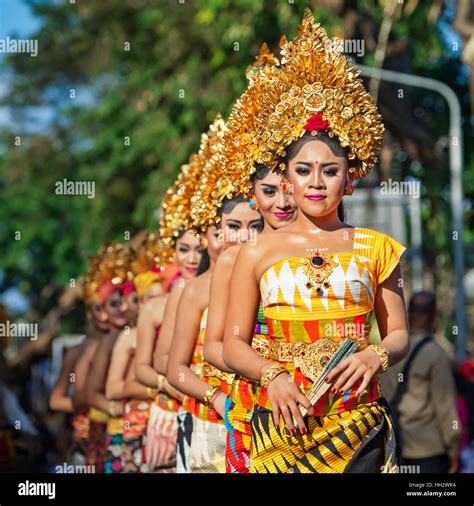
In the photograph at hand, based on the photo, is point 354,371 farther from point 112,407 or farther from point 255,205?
point 112,407

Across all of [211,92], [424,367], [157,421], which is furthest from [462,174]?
[157,421]

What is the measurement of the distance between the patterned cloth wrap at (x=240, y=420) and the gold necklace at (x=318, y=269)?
2.42 ft

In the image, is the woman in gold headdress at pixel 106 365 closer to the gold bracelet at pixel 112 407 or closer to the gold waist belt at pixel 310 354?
the gold bracelet at pixel 112 407

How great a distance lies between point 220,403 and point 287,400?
5.70 ft

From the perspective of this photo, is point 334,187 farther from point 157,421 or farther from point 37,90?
point 37,90

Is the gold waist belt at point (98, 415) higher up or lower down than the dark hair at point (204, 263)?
lower down

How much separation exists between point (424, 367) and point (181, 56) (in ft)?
37.6

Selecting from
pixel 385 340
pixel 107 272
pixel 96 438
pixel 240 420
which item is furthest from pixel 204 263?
pixel 107 272

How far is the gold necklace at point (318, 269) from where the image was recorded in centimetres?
530

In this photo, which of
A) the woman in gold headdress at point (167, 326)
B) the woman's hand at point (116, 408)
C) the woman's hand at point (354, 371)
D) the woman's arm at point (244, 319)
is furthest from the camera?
the woman's hand at point (116, 408)

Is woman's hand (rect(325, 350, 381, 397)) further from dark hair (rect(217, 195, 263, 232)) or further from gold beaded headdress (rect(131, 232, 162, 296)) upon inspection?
gold beaded headdress (rect(131, 232, 162, 296))

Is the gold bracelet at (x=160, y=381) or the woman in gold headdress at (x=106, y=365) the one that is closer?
the gold bracelet at (x=160, y=381)

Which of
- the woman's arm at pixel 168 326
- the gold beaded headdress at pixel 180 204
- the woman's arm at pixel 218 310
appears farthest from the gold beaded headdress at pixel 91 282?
the woman's arm at pixel 218 310

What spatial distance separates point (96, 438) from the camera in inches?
439
